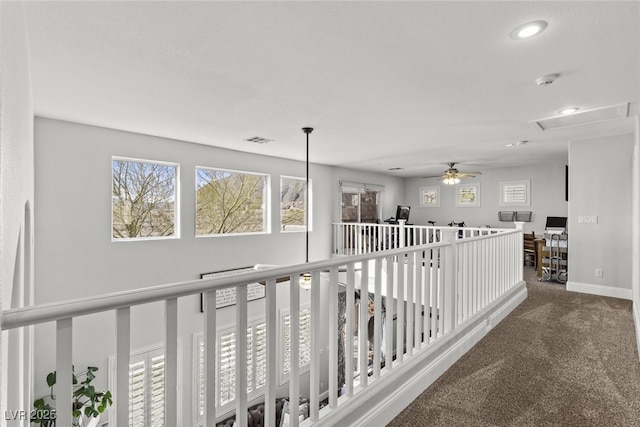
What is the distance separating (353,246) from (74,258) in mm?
4899

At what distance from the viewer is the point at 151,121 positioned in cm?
373

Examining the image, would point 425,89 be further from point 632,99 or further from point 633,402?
point 633,402

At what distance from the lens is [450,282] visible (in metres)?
2.75

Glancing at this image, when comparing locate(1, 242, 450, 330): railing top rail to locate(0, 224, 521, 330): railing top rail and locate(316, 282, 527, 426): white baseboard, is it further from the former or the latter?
locate(316, 282, 527, 426): white baseboard

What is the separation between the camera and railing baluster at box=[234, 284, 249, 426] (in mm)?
1274

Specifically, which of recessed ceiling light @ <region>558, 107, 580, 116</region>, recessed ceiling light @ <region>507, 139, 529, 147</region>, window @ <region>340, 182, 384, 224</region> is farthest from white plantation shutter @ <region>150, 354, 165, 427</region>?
recessed ceiling light @ <region>507, 139, 529, 147</region>

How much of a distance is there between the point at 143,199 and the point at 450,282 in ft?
13.7

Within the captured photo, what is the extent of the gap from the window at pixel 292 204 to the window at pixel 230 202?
42 centimetres

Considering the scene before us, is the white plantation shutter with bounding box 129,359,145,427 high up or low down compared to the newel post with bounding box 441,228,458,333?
down

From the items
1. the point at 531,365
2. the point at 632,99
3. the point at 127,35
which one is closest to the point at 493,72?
the point at 632,99

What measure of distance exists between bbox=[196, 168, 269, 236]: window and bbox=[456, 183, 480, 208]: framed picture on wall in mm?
5859

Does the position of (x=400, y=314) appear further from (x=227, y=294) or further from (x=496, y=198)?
(x=496, y=198)

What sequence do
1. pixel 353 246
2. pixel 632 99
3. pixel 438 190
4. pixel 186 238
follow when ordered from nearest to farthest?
pixel 632 99
pixel 186 238
pixel 353 246
pixel 438 190

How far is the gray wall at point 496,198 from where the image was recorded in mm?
7555
